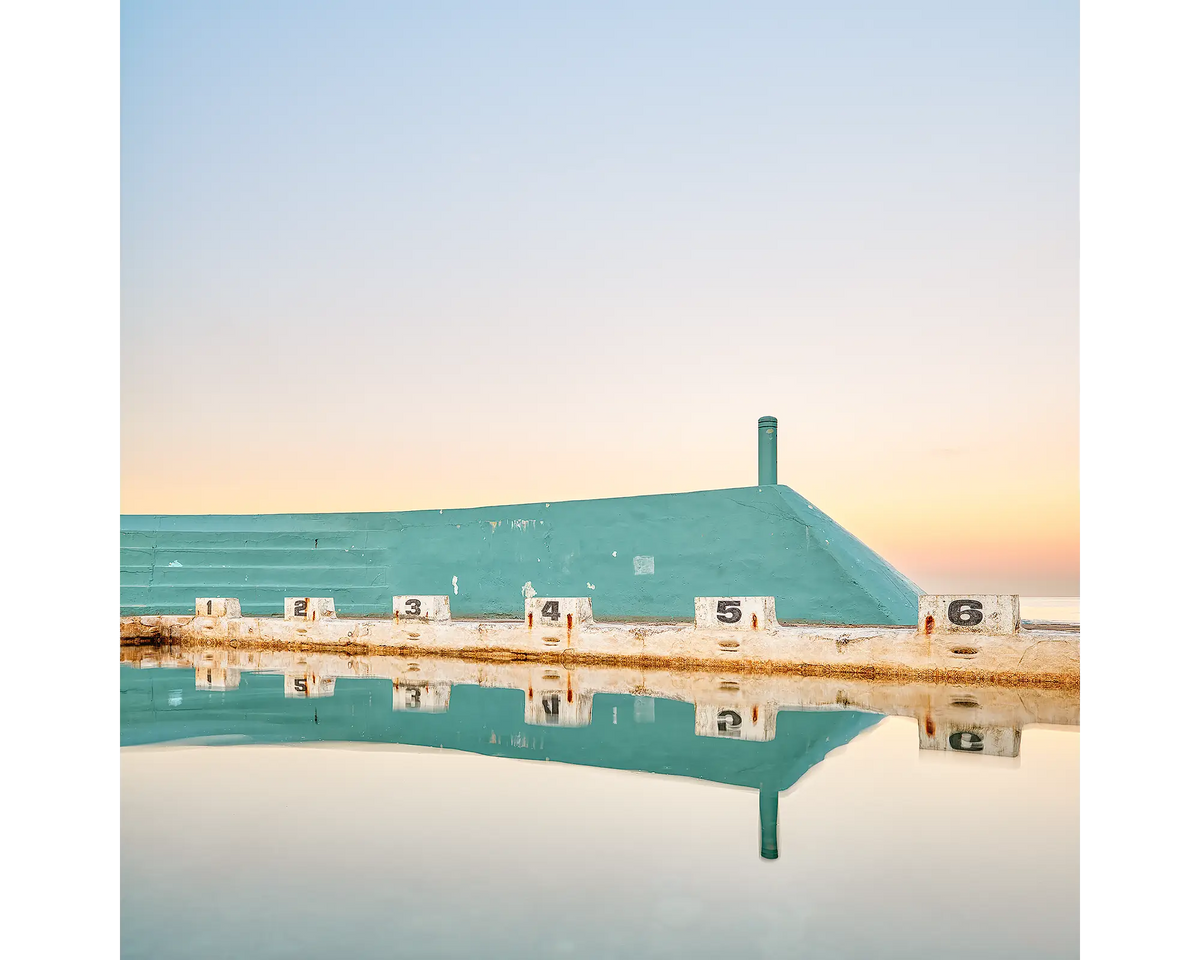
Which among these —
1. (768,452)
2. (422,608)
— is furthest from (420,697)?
(768,452)

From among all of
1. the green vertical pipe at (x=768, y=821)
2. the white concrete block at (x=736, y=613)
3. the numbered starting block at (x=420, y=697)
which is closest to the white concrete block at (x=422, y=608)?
the numbered starting block at (x=420, y=697)

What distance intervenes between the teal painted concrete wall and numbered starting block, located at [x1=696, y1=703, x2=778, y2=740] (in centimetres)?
871

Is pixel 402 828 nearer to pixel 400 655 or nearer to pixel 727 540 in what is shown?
pixel 400 655

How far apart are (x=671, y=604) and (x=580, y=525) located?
275 cm

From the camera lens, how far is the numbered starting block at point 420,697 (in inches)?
406

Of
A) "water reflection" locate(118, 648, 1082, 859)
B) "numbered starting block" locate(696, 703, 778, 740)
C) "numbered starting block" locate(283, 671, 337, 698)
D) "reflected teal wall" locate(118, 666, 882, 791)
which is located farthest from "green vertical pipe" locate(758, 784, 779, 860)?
"numbered starting block" locate(283, 671, 337, 698)

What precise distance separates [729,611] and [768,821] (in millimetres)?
8719

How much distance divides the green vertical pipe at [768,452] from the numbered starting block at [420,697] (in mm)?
9437

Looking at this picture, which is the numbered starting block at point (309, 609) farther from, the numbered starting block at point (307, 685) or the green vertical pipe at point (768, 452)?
the green vertical pipe at point (768, 452)

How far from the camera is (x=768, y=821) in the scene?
549 centimetres

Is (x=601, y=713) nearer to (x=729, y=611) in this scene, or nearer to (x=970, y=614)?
(x=729, y=611)

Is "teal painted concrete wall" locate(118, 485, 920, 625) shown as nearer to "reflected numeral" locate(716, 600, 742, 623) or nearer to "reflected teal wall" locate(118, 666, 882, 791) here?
"reflected numeral" locate(716, 600, 742, 623)
